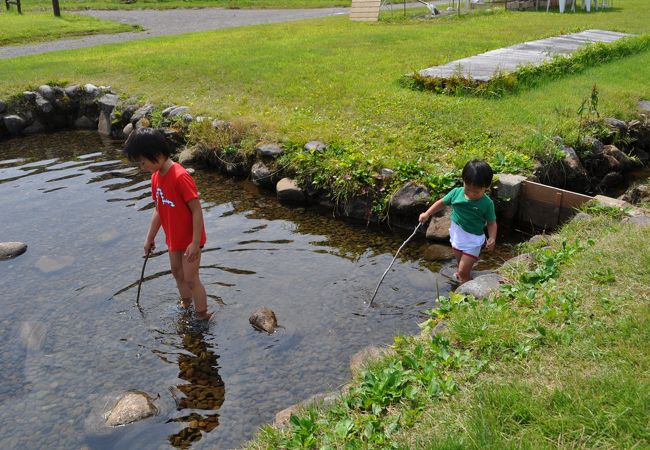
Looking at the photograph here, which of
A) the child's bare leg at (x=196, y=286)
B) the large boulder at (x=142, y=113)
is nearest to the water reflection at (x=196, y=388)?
the child's bare leg at (x=196, y=286)

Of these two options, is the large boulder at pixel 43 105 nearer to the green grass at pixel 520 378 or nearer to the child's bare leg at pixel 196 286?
the child's bare leg at pixel 196 286

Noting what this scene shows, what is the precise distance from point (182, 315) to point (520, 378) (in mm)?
3136

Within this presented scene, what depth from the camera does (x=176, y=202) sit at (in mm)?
4852

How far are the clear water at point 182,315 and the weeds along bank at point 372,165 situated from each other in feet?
1.00

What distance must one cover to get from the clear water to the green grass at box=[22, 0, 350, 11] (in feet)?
70.0

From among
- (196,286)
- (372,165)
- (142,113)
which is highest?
(142,113)

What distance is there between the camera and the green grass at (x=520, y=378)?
2963mm

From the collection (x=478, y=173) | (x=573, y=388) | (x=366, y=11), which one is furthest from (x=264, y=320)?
(x=366, y=11)

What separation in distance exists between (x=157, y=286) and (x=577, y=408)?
416 cm

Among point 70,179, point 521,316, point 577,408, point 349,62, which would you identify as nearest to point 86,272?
point 70,179

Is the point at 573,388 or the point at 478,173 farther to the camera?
the point at 478,173

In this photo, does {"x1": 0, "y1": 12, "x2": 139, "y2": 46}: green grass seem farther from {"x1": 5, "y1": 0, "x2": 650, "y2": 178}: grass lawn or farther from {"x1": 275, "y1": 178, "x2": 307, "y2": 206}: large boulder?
{"x1": 275, "y1": 178, "x2": 307, "y2": 206}: large boulder

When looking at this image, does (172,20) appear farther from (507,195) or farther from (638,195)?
(638,195)

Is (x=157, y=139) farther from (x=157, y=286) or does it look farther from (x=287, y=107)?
(x=287, y=107)
